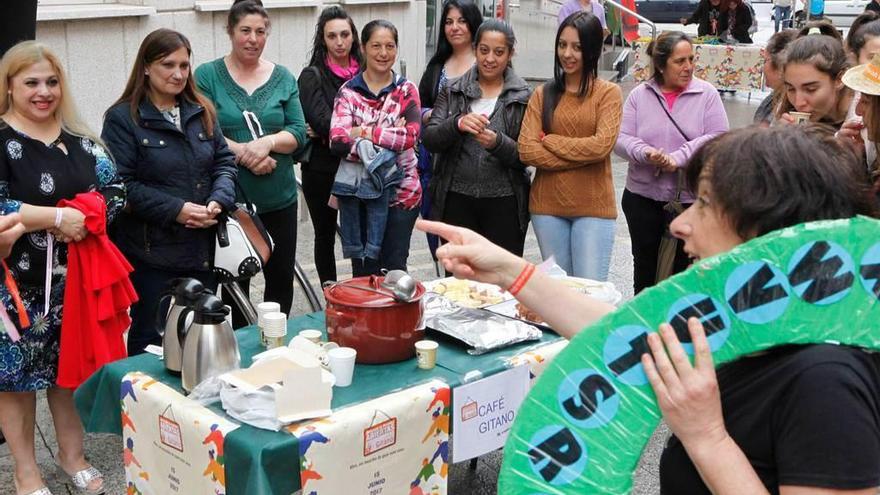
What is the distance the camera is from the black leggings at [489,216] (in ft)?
16.3

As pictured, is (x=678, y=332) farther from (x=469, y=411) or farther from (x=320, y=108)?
(x=320, y=108)

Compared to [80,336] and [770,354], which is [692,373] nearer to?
[770,354]

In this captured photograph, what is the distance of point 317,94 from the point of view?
536 centimetres

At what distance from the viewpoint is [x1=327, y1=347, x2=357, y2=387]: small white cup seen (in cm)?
291

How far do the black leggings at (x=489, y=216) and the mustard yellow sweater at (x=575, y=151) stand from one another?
176 mm

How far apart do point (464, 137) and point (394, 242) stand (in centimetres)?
72

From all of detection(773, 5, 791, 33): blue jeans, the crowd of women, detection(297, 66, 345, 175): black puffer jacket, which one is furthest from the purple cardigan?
detection(773, 5, 791, 33): blue jeans

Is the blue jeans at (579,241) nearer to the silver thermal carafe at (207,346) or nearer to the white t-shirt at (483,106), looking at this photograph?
the white t-shirt at (483,106)

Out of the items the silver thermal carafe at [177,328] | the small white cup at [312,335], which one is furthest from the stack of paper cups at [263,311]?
the silver thermal carafe at [177,328]

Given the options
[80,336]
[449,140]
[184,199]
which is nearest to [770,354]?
[80,336]

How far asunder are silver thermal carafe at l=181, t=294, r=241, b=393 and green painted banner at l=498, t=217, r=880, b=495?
1.37 metres

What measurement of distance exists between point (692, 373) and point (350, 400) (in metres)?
1.48

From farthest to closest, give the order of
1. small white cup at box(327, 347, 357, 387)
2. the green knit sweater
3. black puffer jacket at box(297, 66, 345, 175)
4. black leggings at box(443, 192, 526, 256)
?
black puffer jacket at box(297, 66, 345, 175), black leggings at box(443, 192, 526, 256), the green knit sweater, small white cup at box(327, 347, 357, 387)

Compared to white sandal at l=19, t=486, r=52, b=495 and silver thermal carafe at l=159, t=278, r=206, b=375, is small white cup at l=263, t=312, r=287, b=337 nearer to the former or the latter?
silver thermal carafe at l=159, t=278, r=206, b=375
